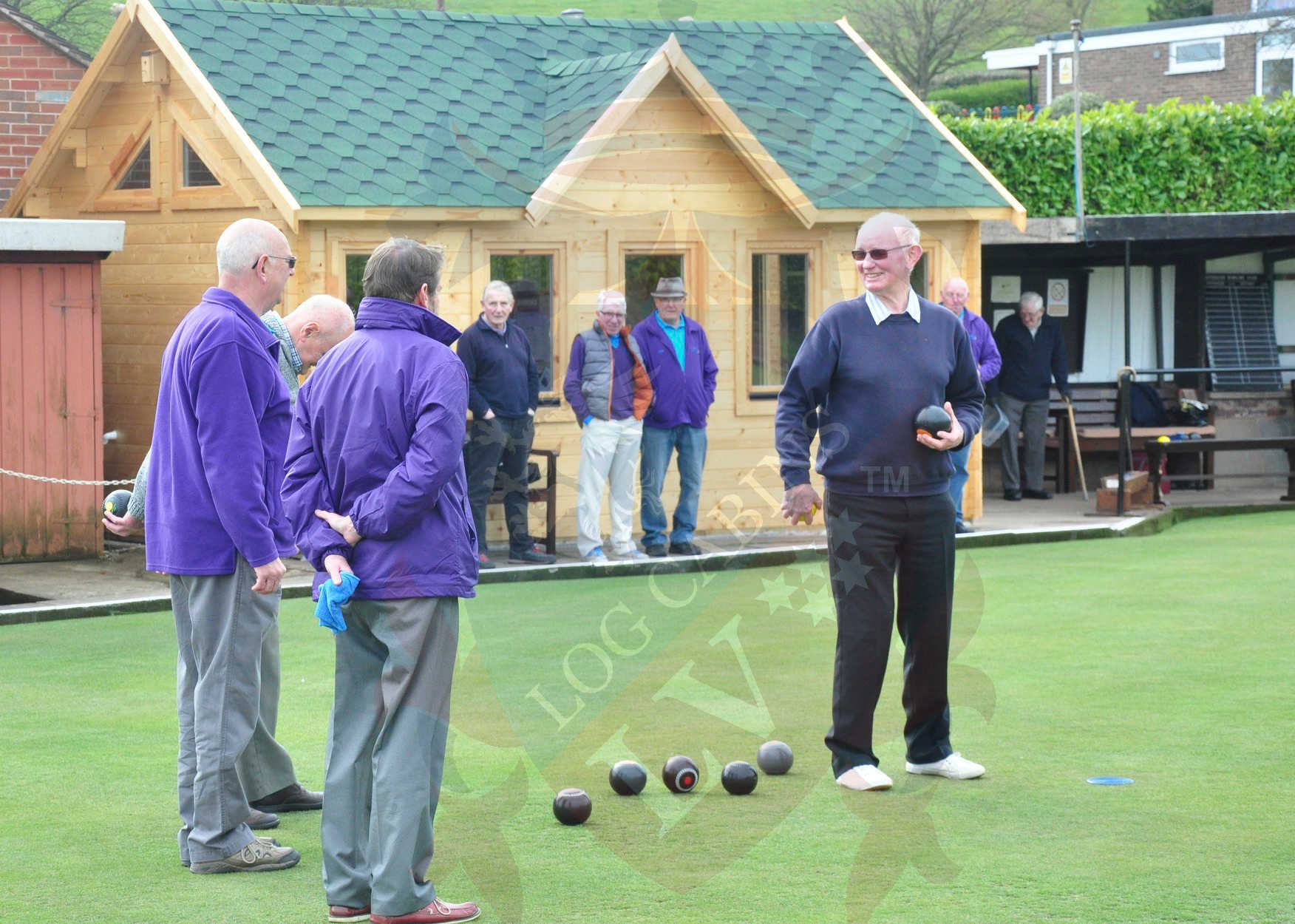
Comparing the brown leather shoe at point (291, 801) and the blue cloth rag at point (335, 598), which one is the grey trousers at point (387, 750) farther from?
the brown leather shoe at point (291, 801)

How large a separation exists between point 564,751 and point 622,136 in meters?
7.87

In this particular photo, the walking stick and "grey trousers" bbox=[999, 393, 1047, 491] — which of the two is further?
"grey trousers" bbox=[999, 393, 1047, 491]

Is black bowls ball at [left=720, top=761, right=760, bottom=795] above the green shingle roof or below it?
below

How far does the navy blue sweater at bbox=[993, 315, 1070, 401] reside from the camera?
17.1m

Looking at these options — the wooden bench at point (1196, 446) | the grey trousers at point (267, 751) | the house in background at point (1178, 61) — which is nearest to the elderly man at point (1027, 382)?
the wooden bench at point (1196, 446)

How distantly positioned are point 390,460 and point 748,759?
2473mm

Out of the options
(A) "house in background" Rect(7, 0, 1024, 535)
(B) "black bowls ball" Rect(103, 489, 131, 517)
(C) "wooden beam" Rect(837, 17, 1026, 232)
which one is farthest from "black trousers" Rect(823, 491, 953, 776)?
(C) "wooden beam" Rect(837, 17, 1026, 232)

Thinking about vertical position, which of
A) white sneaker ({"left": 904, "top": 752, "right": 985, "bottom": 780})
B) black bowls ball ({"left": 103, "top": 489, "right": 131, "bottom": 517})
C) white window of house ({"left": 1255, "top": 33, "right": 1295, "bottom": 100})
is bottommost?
white sneaker ({"left": 904, "top": 752, "right": 985, "bottom": 780})

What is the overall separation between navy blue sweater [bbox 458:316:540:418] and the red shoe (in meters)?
7.43

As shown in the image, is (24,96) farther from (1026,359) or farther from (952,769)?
(952,769)

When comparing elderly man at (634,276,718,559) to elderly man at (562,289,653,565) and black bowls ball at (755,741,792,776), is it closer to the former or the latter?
elderly man at (562,289,653,565)

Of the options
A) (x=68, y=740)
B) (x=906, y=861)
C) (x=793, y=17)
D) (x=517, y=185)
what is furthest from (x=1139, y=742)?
(x=793, y=17)

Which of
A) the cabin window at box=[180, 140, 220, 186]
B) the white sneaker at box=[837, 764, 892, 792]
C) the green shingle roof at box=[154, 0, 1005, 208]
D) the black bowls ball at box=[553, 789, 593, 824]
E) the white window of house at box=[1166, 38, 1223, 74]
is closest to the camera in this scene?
the black bowls ball at box=[553, 789, 593, 824]

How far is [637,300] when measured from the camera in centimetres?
1423
